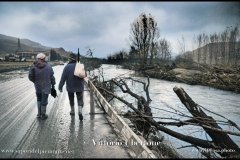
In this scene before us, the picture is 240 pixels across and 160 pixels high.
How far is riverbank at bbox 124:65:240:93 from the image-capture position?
2578 cm

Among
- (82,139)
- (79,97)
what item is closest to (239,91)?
(79,97)

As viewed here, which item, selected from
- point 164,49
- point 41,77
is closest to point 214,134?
point 41,77

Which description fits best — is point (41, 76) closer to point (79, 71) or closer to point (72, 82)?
point (72, 82)

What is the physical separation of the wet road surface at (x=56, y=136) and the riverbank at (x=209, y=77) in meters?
5.35

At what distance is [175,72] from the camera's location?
1751 inches

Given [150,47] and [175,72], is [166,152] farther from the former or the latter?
[150,47]

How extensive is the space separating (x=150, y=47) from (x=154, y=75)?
28994mm

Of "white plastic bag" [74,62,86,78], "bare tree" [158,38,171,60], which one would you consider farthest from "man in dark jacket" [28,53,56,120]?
"bare tree" [158,38,171,60]

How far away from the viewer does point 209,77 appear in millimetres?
34844

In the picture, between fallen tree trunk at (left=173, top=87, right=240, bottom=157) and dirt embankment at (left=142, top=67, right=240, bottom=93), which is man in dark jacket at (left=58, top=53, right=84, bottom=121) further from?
dirt embankment at (left=142, top=67, right=240, bottom=93)

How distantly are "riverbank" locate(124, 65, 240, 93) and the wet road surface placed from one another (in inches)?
210

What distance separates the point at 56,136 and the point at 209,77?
29.0 m

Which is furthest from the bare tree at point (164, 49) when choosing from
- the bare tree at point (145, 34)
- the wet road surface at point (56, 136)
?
the wet road surface at point (56, 136)

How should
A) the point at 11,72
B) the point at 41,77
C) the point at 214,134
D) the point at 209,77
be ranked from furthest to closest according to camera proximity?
1. the point at 11,72
2. the point at 209,77
3. the point at 41,77
4. the point at 214,134
